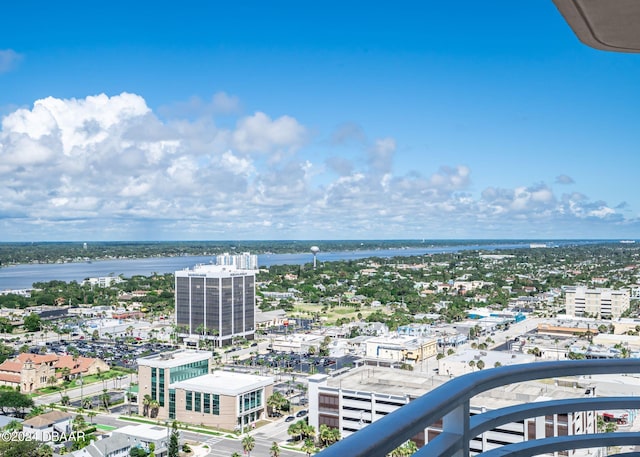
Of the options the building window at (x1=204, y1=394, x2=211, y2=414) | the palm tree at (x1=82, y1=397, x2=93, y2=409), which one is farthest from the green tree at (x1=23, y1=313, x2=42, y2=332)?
the building window at (x1=204, y1=394, x2=211, y2=414)

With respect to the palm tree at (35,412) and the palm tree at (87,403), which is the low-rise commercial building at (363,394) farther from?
the palm tree at (35,412)

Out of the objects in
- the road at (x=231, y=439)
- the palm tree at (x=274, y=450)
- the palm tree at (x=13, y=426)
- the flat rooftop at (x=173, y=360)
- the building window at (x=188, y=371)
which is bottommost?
the road at (x=231, y=439)

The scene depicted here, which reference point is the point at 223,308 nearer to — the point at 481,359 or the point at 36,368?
the point at 36,368

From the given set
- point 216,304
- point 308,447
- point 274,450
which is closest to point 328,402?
point 308,447

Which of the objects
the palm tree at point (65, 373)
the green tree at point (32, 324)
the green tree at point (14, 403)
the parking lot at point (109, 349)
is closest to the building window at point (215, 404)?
the green tree at point (14, 403)

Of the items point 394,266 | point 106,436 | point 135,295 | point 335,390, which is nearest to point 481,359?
point 335,390

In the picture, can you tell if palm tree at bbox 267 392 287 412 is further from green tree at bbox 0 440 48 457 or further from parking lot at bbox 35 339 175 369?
parking lot at bbox 35 339 175 369

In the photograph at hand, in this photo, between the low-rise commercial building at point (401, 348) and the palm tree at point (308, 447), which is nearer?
the palm tree at point (308, 447)
